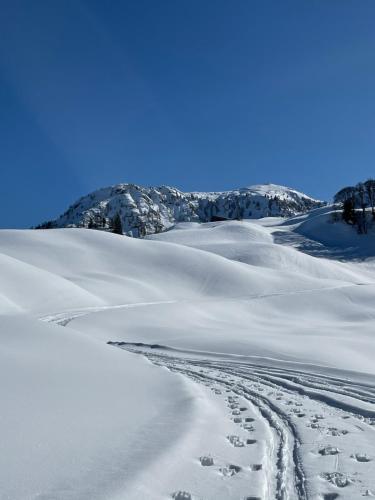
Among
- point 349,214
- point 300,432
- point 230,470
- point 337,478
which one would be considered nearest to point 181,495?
point 230,470

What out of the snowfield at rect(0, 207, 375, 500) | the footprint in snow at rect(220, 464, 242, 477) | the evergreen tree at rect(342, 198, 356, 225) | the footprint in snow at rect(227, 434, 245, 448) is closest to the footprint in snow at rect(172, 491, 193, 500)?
the snowfield at rect(0, 207, 375, 500)

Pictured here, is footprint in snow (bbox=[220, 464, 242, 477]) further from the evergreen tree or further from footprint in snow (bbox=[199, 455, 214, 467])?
the evergreen tree

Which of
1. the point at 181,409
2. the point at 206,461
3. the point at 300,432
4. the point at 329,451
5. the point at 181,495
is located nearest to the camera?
the point at 181,495

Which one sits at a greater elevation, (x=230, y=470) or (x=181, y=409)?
(x=181, y=409)

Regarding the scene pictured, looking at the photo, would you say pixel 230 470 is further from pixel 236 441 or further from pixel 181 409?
pixel 181 409

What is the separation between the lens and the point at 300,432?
582 cm

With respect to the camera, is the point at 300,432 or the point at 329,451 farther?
the point at 300,432

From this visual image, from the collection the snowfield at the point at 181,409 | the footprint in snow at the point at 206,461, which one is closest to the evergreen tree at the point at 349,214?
the snowfield at the point at 181,409

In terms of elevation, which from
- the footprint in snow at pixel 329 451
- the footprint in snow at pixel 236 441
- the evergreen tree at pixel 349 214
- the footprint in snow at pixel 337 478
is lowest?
the footprint in snow at pixel 337 478

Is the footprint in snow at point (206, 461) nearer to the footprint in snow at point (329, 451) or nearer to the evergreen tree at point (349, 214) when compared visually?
the footprint in snow at point (329, 451)

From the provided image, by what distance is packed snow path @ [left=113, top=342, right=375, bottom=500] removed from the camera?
411cm

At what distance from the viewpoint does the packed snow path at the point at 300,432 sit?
4.11 meters

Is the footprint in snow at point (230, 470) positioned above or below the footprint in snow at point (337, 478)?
above

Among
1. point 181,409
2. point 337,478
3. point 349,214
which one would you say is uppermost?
point 349,214
